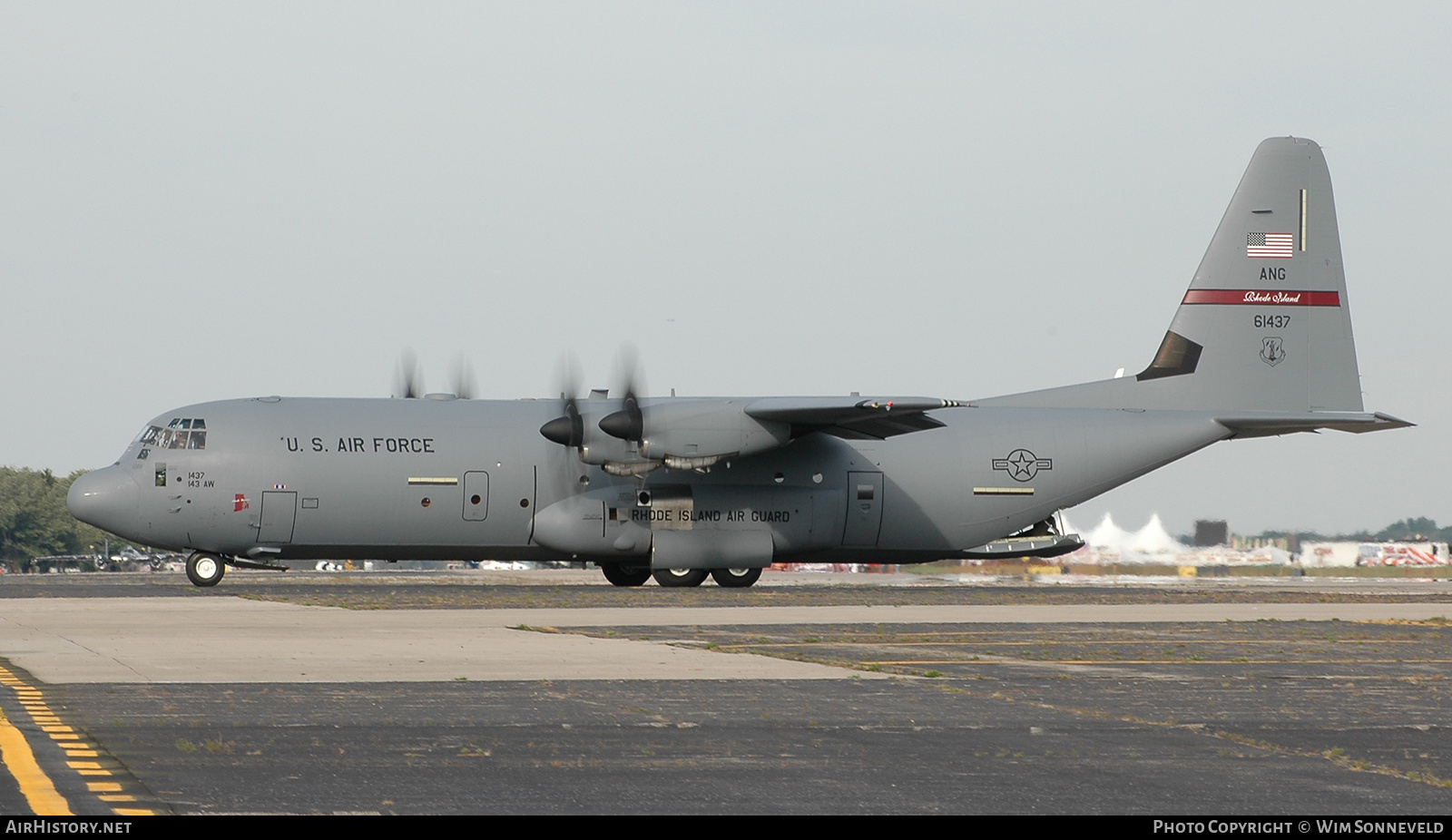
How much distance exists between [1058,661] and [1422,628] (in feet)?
28.1

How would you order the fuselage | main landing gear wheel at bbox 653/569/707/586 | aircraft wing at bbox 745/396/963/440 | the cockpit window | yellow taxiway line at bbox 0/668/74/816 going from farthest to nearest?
main landing gear wheel at bbox 653/569/707/586, the cockpit window, the fuselage, aircraft wing at bbox 745/396/963/440, yellow taxiway line at bbox 0/668/74/816

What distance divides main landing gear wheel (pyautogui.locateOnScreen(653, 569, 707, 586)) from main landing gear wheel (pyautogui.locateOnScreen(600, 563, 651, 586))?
108 cm

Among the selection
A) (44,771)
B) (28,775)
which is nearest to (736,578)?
(44,771)

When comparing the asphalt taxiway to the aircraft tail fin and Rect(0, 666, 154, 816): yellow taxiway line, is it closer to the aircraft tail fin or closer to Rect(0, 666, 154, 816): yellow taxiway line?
Rect(0, 666, 154, 816): yellow taxiway line

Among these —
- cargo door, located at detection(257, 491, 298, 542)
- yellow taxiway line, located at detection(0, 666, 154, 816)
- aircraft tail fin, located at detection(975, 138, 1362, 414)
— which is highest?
aircraft tail fin, located at detection(975, 138, 1362, 414)

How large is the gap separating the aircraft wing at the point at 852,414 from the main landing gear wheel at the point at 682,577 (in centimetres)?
402

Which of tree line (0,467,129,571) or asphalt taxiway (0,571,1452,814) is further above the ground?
tree line (0,467,129,571)

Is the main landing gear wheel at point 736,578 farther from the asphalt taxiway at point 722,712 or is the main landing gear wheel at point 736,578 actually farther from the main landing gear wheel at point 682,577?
the asphalt taxiway at point 722,712

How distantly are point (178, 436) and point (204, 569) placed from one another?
284cm

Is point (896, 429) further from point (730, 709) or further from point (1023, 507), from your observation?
point (730, 709)

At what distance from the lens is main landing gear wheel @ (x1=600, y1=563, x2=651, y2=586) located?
3628cm

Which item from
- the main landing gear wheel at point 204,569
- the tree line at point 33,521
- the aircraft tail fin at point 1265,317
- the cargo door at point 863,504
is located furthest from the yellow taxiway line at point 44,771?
the tree line at point 33,521

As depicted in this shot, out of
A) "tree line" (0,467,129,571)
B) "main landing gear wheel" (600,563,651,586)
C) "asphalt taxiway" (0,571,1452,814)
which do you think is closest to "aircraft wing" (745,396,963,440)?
"main landing gear wheel" (600,563,651,586)

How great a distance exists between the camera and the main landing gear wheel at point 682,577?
3488cm
